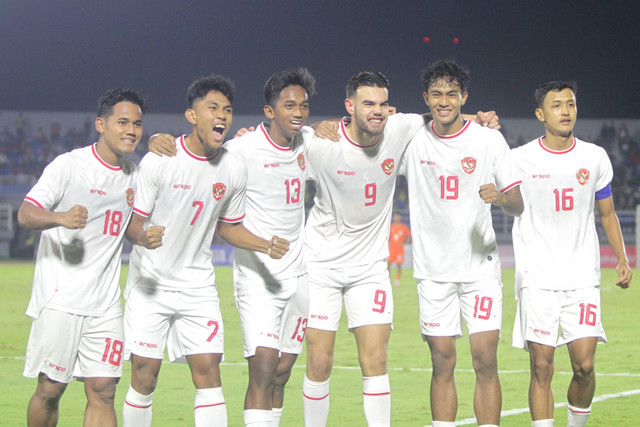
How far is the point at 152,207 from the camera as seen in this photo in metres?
5.59

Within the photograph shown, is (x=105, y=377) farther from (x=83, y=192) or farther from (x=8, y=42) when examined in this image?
(x=8, y=42)

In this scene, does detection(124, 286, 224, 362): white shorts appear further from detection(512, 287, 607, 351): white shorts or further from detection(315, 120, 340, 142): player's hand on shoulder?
detection(512, 287, 607, 351): white shorts

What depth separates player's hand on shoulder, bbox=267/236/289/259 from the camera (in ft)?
17.6

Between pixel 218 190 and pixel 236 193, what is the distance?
0.50 ft

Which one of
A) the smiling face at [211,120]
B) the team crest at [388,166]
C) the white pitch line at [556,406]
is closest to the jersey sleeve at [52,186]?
the smiling face at [211,120]

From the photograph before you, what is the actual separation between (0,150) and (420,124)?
90.1 ft

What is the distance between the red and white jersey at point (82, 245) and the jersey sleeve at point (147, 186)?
0.14m

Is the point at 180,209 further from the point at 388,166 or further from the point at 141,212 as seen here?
the point at 388,166

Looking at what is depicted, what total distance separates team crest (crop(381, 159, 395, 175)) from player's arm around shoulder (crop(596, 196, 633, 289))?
145cm

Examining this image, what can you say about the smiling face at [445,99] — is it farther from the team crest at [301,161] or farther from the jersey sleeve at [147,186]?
the jersey sleeve at [147,186]

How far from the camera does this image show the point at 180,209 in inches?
221

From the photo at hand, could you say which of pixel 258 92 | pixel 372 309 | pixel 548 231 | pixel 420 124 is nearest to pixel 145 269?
pixel 372 309

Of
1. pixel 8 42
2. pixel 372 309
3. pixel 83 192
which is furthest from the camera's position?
pixel 8 42

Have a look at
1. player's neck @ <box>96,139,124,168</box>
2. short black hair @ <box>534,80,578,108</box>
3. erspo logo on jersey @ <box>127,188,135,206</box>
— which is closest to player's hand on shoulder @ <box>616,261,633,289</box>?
short black hair @ <box>534,80,578,108</box>
